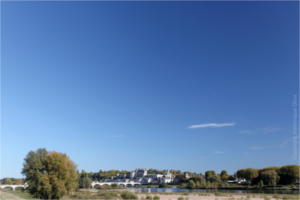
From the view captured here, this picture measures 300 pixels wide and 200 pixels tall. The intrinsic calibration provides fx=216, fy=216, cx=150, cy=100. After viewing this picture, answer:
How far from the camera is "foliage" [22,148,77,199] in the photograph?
1364 inches

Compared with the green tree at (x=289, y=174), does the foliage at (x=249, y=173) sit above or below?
below

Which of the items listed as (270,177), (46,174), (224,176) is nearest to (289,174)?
(270,177)

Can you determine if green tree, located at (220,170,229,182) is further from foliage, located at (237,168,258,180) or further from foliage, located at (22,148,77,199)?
foliage, located at (22,148,77,199)

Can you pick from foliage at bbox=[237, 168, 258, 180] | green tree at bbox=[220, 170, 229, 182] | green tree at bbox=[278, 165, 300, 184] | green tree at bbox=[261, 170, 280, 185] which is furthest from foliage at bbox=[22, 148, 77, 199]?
green tree at bbox=[220, 170, 229, 182]

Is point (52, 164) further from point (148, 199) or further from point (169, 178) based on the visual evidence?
point (169, 178)

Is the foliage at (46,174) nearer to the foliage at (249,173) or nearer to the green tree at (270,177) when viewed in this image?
the green tree at (270,177)

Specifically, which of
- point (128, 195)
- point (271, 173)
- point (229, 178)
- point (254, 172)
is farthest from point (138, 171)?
point (128, 195)

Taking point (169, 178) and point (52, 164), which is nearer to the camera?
point (52, 164)

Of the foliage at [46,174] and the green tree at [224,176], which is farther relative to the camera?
the green tree at [224,176]

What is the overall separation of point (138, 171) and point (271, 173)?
5078 inches

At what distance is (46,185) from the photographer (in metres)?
34.3

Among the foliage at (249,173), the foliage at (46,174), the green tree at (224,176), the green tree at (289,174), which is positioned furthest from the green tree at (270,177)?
the foliage at (46,174)

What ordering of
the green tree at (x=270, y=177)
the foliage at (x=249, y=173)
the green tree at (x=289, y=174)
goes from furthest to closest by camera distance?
the foliage at (x=249, y=173) < the green tree at (x=270, y=177) < the green tree at (x=289, y=174)

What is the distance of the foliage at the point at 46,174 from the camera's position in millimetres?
34656
